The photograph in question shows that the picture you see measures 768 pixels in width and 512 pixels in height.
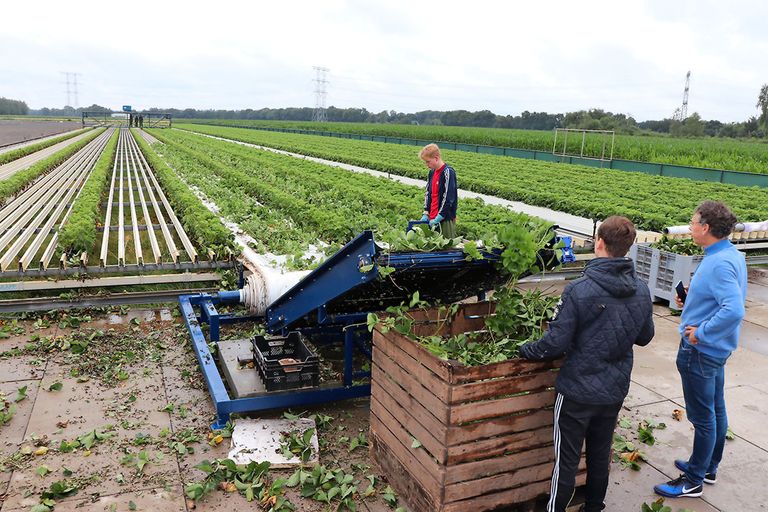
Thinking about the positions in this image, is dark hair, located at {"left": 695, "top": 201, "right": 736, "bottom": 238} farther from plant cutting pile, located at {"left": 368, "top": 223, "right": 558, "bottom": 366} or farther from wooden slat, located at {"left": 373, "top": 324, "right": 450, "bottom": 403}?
wooden slat, located at {"left": 373, "top": 324, "right": 450, "bottom": 403}

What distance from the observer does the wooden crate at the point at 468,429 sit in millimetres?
3676

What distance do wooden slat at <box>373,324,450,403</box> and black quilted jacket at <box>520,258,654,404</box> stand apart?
618 mm

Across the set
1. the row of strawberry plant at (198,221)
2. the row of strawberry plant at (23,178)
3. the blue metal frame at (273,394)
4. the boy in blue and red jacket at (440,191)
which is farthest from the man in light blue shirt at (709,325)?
the row of strawberry plant at (23,178)

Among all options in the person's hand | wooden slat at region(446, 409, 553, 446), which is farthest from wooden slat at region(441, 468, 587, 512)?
the person's hand

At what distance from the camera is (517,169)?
2614 cm

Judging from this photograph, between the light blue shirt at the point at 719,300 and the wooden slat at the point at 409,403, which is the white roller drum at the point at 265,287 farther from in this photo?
the light blue shirt at the point at 719,300

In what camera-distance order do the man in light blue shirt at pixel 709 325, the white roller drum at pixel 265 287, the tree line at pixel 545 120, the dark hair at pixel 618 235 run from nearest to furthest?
the dark hair at pixel 618 235
the man in light blue shirt at pixel 709 325
the white roller drum at pixel 265 287
the tree line at pixel 545 120

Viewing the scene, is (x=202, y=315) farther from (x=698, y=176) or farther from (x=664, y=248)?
(x=698, y=176)

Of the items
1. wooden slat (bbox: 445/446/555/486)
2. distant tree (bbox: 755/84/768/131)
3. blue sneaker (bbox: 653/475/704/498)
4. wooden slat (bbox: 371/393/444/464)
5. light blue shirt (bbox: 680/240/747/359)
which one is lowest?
blue sneaker (bbox: 653/475/704/498)

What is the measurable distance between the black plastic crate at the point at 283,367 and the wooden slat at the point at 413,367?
4.28 ft

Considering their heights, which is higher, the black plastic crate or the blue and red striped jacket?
the blue and red striped jacket

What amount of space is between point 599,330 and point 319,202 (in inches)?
487

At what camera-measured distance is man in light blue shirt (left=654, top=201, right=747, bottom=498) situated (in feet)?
12.9

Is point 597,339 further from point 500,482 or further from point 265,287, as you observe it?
point 265,287
